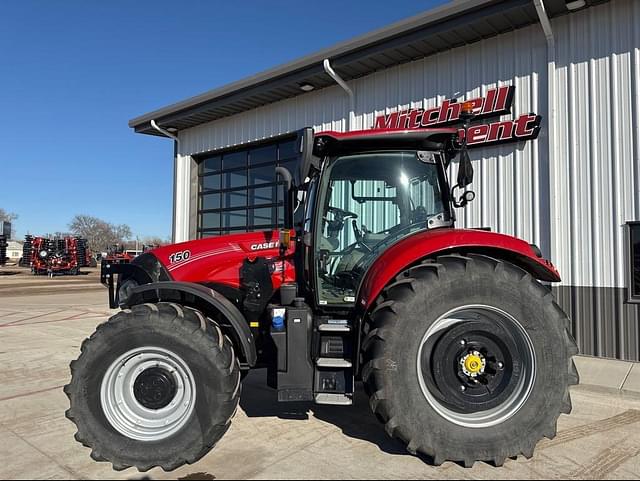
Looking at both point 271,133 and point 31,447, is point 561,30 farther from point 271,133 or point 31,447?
point 31,447

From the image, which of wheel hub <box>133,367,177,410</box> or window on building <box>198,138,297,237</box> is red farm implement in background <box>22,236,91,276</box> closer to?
window on building <box>198,138,297,237</box>

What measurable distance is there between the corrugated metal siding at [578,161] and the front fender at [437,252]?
3.61 meters

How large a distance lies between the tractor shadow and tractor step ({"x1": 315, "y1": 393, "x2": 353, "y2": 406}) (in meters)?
0.47

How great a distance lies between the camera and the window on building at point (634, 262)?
609cm

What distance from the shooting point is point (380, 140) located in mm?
3486

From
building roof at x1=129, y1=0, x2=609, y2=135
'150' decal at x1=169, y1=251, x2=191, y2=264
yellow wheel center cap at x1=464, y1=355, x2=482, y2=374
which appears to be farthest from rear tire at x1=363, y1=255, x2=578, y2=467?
building roof at x1=129, y1=0, x2=609, y2=135

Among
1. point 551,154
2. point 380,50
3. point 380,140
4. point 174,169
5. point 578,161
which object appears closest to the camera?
point 380,140

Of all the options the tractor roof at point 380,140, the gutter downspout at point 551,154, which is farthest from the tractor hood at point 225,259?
the gutter downspout at point 551,154

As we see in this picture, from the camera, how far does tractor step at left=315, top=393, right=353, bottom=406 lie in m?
3.14

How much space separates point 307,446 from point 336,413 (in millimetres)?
781

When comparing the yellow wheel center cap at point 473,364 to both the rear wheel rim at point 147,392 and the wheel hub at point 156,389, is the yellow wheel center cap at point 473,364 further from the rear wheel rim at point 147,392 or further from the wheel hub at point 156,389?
the wheel hub at point 156,389

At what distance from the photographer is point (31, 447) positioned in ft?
11.1

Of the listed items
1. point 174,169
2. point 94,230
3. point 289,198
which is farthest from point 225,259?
point 94,230

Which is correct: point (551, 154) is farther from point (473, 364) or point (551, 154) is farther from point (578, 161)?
point (473, 364)
